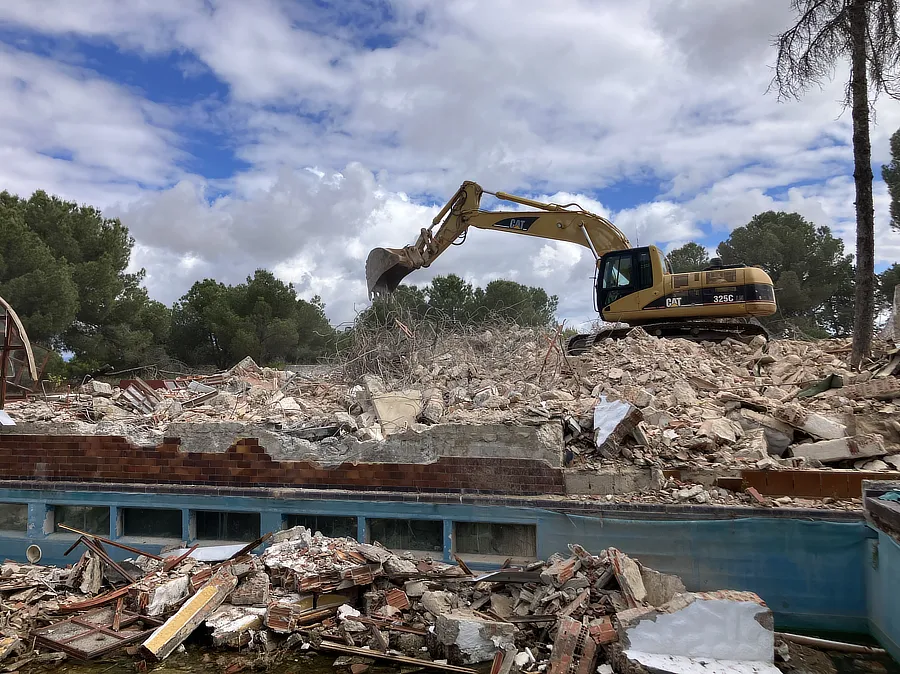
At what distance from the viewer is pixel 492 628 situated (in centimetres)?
501

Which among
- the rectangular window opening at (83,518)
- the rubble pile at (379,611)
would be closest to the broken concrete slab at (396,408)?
the rubble pile at (379,611)

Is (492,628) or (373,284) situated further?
(373,284)

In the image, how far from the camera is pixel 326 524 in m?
6.75

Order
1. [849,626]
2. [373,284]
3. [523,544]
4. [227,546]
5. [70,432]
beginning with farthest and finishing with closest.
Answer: [373,284]
[70,432]
[227,546]
[523,544]
[849,626]

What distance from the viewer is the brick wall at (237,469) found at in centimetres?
627

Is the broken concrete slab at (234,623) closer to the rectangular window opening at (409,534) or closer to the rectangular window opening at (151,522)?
the rectangular window opening at (409,534)

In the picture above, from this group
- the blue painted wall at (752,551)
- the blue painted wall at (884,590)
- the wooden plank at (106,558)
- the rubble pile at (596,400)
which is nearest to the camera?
the blue painted wall at (884,590)

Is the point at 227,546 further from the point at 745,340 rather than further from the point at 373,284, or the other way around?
the point at 745,340

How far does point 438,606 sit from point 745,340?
9.60 m

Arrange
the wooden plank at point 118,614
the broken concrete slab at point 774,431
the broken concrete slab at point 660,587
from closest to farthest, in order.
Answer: the broken concrete slab at point 660,587
the wooden plank at point 118,614
the broken concrete slab at point 774,431

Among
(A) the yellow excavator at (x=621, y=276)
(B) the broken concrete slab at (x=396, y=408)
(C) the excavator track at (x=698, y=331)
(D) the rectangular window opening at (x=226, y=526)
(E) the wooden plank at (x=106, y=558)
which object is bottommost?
(E) the wooden plank at (x=106, y=558)

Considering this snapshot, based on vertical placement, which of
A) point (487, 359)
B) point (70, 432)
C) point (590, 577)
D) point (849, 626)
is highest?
point (487, 359)

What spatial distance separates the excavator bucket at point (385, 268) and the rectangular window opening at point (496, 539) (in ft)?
25.0

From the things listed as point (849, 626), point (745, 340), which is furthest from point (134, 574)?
point (745, 340)
